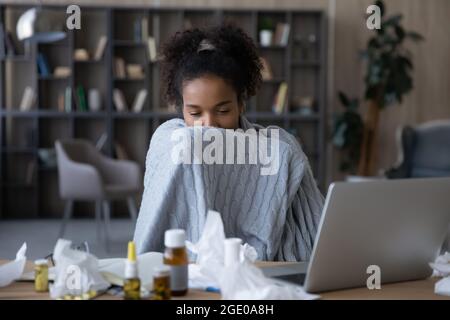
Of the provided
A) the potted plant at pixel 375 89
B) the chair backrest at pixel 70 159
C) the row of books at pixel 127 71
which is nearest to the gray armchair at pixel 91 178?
the chair backrest at pixel 70 159

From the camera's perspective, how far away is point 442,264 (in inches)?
56.9

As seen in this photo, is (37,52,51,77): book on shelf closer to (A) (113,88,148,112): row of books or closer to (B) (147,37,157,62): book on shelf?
(A) (113,88,148,112): row of books

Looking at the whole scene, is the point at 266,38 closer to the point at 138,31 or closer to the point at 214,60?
the point at 138,31

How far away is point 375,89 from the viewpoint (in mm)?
6672

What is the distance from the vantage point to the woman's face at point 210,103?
189 centimetres

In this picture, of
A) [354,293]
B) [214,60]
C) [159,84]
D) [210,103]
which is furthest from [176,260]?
[159,84]

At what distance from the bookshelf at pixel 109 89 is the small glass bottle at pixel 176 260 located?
18.7 feet

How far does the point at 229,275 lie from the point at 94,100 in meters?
5.84

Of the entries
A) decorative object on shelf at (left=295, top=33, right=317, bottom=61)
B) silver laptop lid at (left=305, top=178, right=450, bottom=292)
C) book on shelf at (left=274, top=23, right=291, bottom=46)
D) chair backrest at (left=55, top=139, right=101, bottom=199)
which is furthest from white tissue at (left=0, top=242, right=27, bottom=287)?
decorative object on shelf at (left=295, top=33, right=317, bottom=61)

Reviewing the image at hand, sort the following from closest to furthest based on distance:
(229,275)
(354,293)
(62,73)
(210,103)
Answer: (229,275) < (354,293) < (210,103) < (62,73)

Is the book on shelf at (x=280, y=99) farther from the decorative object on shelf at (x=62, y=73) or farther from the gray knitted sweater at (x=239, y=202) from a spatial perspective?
the gray knitted sweater at (x=239, y=202)
